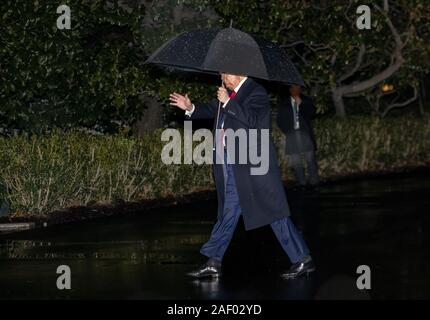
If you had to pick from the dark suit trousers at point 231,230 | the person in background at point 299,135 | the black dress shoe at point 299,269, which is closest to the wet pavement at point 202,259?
the black dress shoe at point 299,269

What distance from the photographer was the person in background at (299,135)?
2320 centimetres

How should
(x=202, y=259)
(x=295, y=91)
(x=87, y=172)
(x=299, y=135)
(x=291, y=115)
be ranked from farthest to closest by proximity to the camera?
(x=291, y=115) < (x=299, y=135) < (x=295, y=91) < (x=87, y=172) < (x=202, y=259)

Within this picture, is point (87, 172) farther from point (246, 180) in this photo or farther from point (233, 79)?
point (246, 180)

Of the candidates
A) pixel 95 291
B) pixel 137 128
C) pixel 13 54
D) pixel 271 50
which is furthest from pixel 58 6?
pixel 95 291

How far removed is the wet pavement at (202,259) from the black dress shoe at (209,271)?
11cm

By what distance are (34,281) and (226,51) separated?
272 centimetres

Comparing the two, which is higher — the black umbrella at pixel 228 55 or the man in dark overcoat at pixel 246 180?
the black umbrella at pixel 228 55

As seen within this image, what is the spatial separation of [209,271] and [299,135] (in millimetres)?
11728

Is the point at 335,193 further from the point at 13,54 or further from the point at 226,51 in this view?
the point at 226,51

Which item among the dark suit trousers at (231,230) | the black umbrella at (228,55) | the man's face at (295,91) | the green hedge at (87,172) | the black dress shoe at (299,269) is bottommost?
the black dress shoe at (299,269)

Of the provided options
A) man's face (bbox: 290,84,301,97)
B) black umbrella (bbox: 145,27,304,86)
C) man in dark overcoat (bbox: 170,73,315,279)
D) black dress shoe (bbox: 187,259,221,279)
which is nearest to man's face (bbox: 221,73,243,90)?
man in dark overcoat (bbox: 170,73,315,279)

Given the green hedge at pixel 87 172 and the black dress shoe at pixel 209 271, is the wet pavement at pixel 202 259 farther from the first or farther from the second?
the green hedge at pixel 87 172

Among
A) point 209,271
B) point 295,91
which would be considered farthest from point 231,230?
point 295,91

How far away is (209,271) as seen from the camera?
11.7 meters
